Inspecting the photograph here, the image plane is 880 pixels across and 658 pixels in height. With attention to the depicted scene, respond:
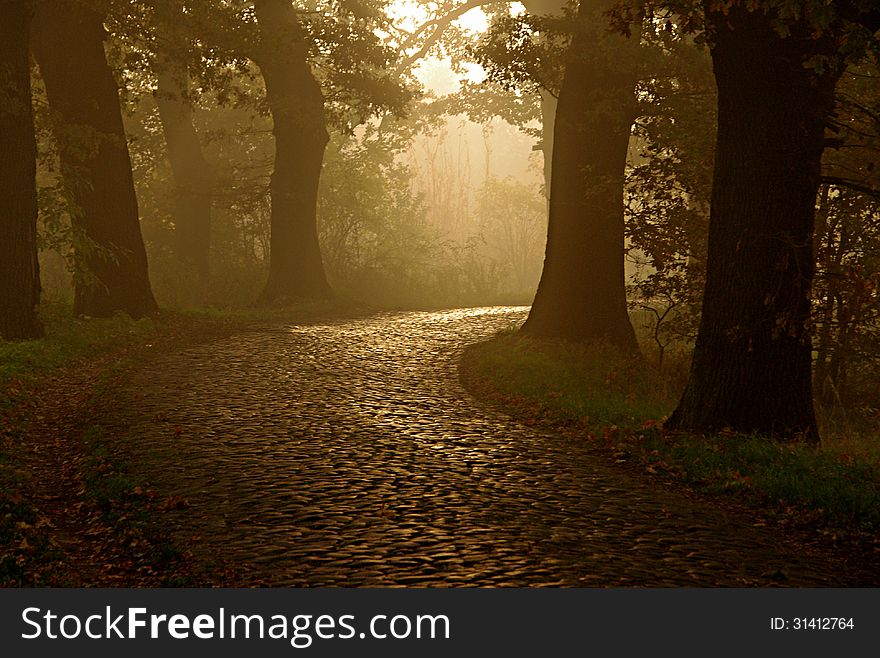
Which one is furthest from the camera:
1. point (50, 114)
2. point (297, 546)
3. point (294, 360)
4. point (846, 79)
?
point (50, 114)

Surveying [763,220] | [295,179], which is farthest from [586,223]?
[295,179]

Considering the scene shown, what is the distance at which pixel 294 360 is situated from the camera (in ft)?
57.6

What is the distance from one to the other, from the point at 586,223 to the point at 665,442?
28.3ft

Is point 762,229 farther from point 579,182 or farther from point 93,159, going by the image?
point 93,159

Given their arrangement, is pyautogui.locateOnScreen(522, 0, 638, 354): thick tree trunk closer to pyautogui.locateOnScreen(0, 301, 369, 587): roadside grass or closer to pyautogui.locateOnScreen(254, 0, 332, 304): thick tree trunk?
pyautogui.locateOnScreen(0, 301, 369, 587): roadside grass

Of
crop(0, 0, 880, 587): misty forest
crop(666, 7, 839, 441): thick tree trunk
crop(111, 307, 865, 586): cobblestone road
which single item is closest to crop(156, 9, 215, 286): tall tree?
crop(0, 0, 880, 587): misty forest

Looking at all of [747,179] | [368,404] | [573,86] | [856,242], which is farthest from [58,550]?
[573,86]

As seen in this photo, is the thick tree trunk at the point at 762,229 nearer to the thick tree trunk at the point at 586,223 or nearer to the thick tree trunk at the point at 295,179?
the thick tree trunk at the point at 586,223

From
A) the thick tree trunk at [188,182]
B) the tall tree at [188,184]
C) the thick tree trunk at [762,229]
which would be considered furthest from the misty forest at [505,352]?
the thick tree trunk at [188,182]

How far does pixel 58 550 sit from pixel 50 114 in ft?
51.9

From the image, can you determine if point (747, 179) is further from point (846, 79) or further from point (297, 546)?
point (297, 546)

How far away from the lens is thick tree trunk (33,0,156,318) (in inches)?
833

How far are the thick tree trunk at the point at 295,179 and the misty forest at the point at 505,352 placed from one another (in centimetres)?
11

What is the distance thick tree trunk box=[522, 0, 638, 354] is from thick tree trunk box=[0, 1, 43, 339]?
896 cm
